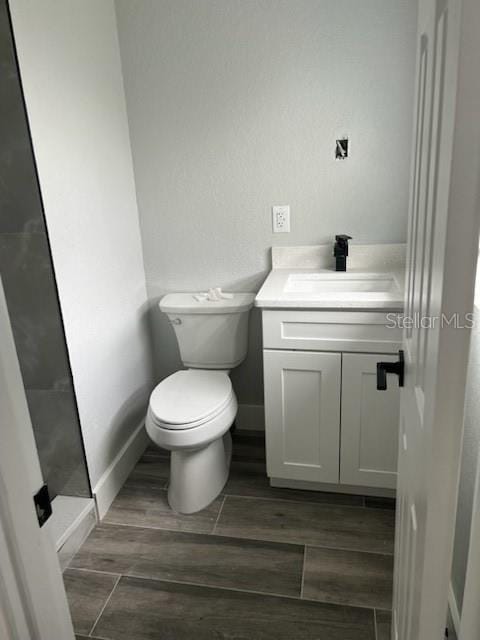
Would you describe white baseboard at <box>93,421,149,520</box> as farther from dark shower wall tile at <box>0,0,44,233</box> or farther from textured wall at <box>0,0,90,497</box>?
dark shower wall tile at <box>0,0,44,233</box>

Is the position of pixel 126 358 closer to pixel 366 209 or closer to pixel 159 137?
pixel 159 137

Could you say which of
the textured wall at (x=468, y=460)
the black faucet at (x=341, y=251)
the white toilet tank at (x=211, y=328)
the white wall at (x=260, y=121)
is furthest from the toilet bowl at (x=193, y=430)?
the textured wall at (x=468, y=460)

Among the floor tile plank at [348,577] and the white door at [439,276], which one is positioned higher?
the white door at [439,276]

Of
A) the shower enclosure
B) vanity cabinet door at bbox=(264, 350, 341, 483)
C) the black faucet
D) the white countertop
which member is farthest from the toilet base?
the black faucet

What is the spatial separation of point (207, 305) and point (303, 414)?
670 millimetres

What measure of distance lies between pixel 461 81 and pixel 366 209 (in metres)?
1.75

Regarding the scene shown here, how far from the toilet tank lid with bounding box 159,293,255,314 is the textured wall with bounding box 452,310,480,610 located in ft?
3.83

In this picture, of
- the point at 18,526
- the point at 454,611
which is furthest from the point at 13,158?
the point at 454,611

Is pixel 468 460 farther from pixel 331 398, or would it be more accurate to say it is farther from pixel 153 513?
pixel 153 513

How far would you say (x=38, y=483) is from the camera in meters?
0.69

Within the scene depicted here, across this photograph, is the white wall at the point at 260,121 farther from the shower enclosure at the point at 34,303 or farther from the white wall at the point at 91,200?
the shower enclosure at the point at 34,303

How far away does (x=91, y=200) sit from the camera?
6.34 feet

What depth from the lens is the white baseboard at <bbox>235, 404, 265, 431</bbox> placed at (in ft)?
8.58

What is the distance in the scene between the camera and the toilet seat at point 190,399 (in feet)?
6.09
